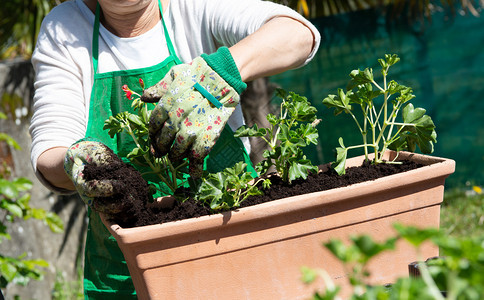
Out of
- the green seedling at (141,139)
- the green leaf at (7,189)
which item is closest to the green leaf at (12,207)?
the green leaf at (7,189)

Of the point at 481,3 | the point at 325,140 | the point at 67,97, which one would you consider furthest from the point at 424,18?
the point at 67,97

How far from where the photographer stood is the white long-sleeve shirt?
1550 mm

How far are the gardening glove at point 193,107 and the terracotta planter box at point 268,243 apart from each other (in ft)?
0.62

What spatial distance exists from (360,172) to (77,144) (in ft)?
2.38

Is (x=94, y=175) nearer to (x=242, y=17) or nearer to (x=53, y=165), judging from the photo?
(x=53, y=165)

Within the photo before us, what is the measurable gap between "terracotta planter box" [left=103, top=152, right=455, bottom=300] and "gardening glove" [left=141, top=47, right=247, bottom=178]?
0.19 meters

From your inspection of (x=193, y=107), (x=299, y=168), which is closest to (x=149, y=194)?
(x=193, y=107)

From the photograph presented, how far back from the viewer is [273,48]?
146 centimetres

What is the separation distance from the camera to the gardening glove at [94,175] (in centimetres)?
112

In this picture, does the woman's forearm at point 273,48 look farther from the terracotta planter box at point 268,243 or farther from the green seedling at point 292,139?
the terracotta planter box at point 268,243

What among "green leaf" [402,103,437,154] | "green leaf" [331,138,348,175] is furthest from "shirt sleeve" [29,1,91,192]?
"green leaf" [402,103,437,154]

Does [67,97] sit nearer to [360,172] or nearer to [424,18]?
[360,172]

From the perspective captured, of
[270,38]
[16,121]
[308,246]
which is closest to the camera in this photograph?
[308,246]

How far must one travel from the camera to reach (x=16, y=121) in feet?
10.8
